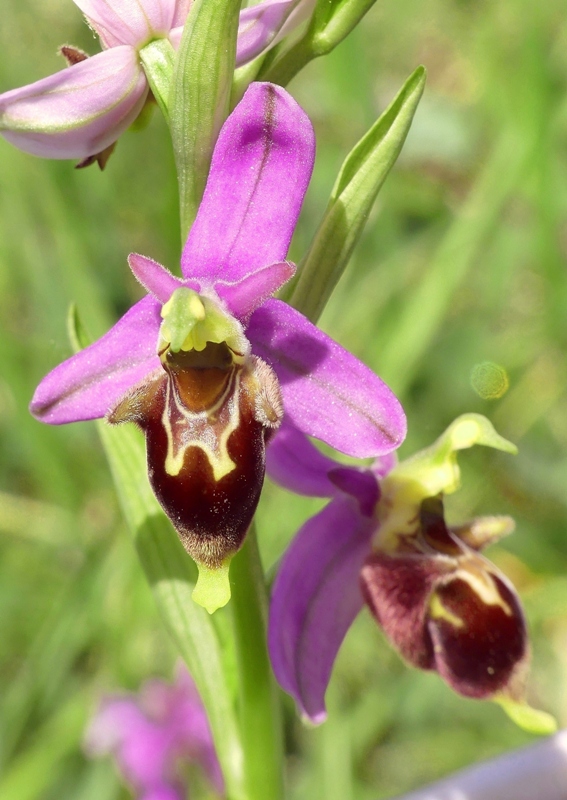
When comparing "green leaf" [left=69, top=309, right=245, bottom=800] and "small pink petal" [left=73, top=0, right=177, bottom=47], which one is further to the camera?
"green leaf" [left=69, top=309, right=245, bottom=800]

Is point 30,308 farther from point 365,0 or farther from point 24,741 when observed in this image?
point 365,0

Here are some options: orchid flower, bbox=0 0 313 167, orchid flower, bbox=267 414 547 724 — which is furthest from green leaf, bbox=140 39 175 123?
orchid flower, bbox=267 414 547 724

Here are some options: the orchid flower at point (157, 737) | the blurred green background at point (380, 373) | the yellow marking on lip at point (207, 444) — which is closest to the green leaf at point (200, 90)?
the yellow marking on lip at point (207, 444)

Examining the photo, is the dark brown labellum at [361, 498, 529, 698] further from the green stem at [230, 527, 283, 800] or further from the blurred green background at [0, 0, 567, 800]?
the blurred green background at [0, 0, 567, 800]

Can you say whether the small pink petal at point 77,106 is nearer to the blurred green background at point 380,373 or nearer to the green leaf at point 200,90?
the green leaf at point 200,90

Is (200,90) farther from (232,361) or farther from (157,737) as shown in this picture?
(157,737)

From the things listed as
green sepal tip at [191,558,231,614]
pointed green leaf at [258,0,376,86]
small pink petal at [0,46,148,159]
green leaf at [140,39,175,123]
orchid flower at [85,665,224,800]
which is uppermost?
pointed green leaf at [258,0,376,86]

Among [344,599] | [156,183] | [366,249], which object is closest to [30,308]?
[156,183]
